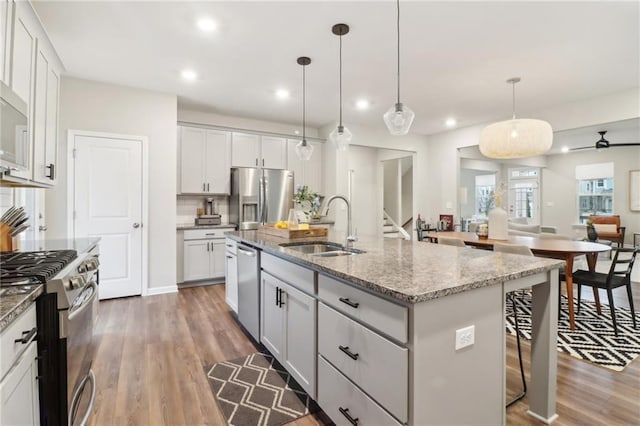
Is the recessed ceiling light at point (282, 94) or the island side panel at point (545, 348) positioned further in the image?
the recessed ceiling light at point (282, 94)

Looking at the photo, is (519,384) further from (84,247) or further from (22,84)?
(22,84)

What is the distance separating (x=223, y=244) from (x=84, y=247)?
2.48 metres

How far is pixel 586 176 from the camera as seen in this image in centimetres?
902

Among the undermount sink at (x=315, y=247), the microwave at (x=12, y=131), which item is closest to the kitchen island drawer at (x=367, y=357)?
the undermount sink at (x=315, y=247)

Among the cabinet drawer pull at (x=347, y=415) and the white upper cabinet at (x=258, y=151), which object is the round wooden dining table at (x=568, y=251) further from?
the white upper cabinet at (x=258, y=151)

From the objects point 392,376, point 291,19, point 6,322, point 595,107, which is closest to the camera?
point 6,322

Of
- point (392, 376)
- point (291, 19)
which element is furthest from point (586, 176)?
point (392, 376)

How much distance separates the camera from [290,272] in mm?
2072

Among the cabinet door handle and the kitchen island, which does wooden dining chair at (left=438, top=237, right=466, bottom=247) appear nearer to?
the kitchen island

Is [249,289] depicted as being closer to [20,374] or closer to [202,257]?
[20,374]

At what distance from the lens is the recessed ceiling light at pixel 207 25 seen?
2.58 meters

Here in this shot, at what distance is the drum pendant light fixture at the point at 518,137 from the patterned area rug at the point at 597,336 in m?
1.80

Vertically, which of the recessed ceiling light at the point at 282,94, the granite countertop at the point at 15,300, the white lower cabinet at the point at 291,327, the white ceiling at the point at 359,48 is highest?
the recessed ceiling light at the point at 282,94

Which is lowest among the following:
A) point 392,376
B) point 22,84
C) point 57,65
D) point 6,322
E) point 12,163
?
point 392,376
